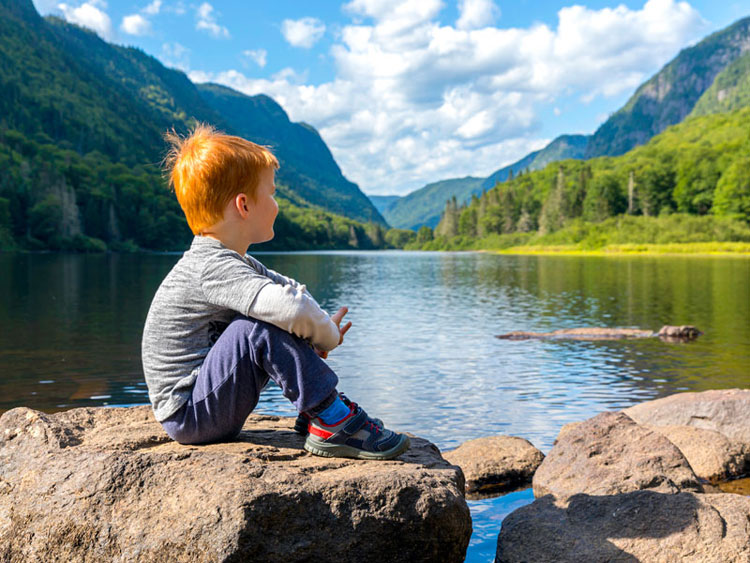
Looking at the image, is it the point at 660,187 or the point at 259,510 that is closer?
the point at 259,510

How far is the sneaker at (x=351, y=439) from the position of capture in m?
4.48

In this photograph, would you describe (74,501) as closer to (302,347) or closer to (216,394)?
(216,394)

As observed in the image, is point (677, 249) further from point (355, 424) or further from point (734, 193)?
point (355, 424)

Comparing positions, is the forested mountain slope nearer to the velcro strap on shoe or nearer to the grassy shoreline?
the grassy shoreline

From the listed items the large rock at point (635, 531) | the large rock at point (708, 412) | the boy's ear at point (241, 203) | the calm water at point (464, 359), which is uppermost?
the boy's ear at point (241, 203)

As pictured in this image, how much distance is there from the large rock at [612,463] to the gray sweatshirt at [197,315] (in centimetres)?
453

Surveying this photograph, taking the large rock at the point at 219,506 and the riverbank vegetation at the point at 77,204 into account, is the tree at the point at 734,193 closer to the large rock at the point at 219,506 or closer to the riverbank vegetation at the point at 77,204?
the riverbank vegetation at the point at 77,204

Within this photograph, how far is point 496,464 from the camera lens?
347 inches

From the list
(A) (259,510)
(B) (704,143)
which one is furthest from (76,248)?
(B) (704,143)

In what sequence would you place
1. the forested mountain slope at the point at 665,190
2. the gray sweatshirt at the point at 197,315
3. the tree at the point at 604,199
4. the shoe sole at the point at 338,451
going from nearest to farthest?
the gray sweatshirt at the point at 197,315 → the shoe sole at the point at 338,451 → the forested mountain slope at the point at 665,190 → the tree at the point at 604,199

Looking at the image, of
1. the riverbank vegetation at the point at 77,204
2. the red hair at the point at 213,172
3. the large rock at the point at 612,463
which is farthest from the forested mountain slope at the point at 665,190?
the red hair at the point at 213,172

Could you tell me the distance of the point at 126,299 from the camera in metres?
34.7

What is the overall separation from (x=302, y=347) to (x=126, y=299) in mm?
33140

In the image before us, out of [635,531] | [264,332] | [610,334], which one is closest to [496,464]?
[635,531]
